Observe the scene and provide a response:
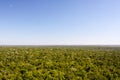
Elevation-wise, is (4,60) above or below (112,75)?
above

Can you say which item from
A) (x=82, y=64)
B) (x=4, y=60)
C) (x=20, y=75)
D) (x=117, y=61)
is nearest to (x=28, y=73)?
(x=20, y=75)

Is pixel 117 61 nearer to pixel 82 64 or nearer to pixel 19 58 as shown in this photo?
pixel 82 64

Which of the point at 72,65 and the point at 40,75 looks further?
the point at 72,65

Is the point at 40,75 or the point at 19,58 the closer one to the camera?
the point at 40,75

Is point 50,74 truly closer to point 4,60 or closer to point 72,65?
point 72,65

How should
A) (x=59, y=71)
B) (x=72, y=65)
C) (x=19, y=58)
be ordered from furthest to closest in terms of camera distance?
(x=19, y=58), (x=72, y=65), (x=59, y=71)

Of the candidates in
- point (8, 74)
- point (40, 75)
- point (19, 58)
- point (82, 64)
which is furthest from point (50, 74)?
point (19, 58)

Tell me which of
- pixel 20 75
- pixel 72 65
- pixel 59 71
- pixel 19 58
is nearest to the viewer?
pixel 20 75

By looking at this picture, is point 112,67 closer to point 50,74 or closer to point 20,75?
point 50,74

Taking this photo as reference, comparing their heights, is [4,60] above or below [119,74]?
above
